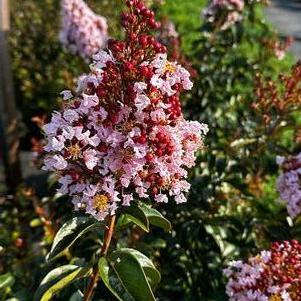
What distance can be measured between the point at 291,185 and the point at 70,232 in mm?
1090

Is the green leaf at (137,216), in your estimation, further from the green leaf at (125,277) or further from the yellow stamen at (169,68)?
the yellow stamen at (169,68)

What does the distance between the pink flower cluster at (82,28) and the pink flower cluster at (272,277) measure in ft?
7.35

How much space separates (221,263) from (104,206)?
1.29 meters

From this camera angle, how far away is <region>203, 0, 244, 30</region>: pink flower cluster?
12.0 feet

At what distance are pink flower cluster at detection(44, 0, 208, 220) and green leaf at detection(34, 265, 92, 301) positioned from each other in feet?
0.78

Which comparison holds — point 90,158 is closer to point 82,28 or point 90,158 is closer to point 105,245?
point 105,245

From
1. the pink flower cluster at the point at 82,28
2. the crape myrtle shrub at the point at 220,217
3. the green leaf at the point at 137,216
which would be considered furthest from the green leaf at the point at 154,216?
the pink flower cluster at the point at 82,28

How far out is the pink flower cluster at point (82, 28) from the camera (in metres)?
3.88

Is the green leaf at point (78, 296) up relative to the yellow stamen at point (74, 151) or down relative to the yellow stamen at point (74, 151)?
down

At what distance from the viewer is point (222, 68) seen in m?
3.85

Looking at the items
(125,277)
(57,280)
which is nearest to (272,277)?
(125,277)

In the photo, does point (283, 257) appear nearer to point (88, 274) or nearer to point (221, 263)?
point (88, 274)

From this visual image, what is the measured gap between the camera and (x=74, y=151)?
1520 millimetres

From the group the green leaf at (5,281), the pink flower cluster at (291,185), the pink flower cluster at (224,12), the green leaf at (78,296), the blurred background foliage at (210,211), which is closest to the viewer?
the green leaf at (78,296)
